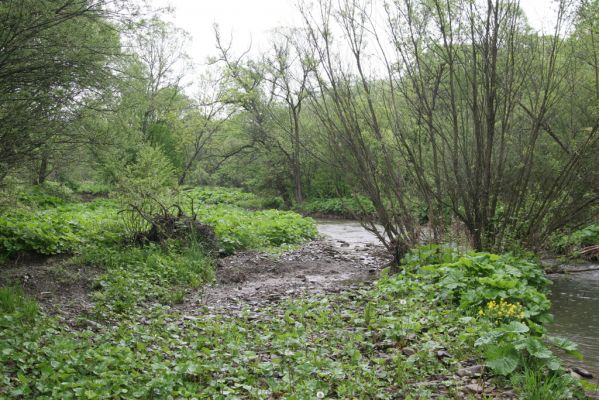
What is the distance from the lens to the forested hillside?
13.4 ft

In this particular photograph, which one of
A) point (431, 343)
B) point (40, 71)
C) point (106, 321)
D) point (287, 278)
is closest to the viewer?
point (431, 343)

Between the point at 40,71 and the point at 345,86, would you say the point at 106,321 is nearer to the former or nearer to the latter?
the point at 40,71

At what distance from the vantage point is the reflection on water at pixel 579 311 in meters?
5.50

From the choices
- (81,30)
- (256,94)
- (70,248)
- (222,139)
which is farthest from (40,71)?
(222,139)

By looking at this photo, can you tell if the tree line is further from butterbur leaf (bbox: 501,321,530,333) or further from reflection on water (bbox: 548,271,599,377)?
butterbur leaf (bbox: 501,321,530,333)

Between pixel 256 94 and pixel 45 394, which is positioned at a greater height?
pixel 256 94

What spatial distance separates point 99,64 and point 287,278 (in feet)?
16.5

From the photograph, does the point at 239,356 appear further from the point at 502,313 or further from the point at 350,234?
the point at 350,234

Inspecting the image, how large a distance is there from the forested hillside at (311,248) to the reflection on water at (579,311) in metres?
0.46

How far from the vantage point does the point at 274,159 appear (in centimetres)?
3206

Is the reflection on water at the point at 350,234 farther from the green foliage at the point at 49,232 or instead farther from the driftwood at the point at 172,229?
the green foliage at the point at 49,232

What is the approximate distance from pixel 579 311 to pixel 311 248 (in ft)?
23.8

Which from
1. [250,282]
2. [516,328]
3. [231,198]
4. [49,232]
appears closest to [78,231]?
[49,232]

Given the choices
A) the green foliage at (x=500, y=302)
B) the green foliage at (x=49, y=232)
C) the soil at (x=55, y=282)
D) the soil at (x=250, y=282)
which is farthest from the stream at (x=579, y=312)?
the green foliage at (x=49, y=232)
